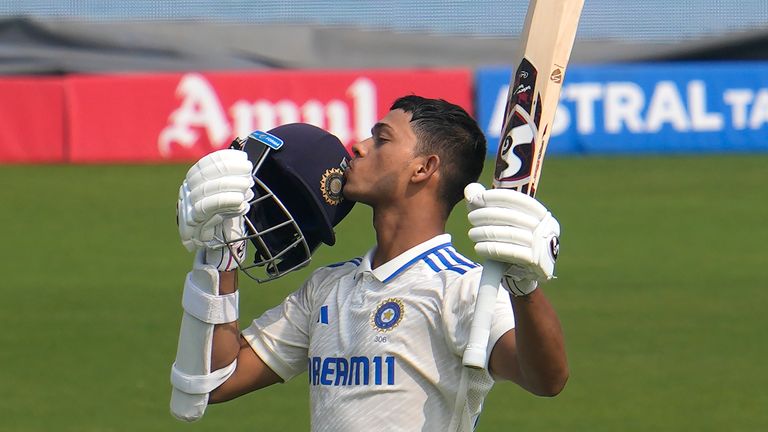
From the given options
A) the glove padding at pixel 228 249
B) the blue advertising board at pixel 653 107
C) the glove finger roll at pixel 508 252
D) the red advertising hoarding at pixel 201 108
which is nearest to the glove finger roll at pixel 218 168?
the glove padding at pixel 228 249

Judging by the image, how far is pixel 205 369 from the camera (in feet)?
12.5

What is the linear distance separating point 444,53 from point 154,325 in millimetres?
11890

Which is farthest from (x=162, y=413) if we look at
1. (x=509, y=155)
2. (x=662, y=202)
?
(x=662, y=202)

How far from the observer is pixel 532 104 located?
3.41m

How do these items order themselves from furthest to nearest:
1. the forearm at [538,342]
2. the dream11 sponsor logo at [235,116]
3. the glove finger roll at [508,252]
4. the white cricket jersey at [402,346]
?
1. the dream11 sponsor logo at [235,116]
2. the white cricket jersey at [402,346]
3. the forearm at [538,342]
4. the glove finger roll at [508,252]

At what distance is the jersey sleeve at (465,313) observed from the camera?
3.47m

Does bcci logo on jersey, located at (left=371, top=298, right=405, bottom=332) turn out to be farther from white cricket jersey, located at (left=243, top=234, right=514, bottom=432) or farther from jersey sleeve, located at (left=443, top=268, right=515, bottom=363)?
jersey sleeve, located at (left=443, top=268, right=515, bottom=363)

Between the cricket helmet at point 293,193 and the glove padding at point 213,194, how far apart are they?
0.68ft

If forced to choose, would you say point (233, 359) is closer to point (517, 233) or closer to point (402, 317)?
point (402, 317)

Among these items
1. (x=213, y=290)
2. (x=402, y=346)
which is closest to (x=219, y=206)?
(x=213, y=290)

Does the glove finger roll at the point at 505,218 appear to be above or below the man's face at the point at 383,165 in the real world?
below

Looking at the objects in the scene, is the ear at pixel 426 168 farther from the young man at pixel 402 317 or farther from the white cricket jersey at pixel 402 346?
the white cricket jersey at pixel 402 346

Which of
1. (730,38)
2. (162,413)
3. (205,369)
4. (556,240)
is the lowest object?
(162,413)

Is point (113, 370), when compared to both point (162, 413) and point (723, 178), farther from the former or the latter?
point (723, 178)
